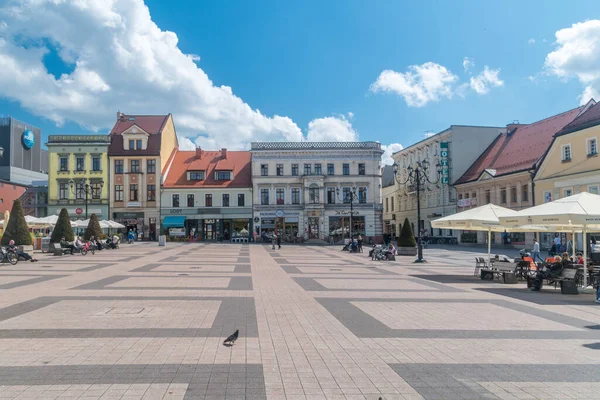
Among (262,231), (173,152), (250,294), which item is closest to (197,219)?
(262,231)

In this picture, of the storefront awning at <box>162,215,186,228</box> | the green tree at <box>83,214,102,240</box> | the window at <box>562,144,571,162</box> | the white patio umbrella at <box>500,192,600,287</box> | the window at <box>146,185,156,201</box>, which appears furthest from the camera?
the window at <box>146,185,156,201</box>

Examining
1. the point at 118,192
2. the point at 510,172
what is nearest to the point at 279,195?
the point at 118,192

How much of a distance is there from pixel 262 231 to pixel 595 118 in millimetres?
37165

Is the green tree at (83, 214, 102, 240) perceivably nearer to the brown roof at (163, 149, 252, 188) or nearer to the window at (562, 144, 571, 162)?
the brown roof at (163, 149, 252, 188)

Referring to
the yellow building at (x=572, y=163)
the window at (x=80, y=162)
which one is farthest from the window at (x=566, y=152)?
the window at (x=80, y=162)

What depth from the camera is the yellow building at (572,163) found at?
34656 mm

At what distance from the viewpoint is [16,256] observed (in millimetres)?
23781

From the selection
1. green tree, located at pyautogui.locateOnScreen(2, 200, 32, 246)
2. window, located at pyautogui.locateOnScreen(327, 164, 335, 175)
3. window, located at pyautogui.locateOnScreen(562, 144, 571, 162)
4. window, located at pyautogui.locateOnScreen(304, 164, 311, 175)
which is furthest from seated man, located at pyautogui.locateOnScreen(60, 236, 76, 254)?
window, located at pyautogui.locateOnScreen(562, 144, 571, 162)

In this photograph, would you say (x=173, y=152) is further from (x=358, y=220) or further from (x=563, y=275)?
(x=563, y=275)

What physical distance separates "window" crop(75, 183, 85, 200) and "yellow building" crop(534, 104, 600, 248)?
50.3m

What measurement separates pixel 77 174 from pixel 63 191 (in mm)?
2712

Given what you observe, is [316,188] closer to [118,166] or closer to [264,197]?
[264,197]

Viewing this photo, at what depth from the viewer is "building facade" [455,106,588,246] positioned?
142ft

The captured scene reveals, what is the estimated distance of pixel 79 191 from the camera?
59156mm
